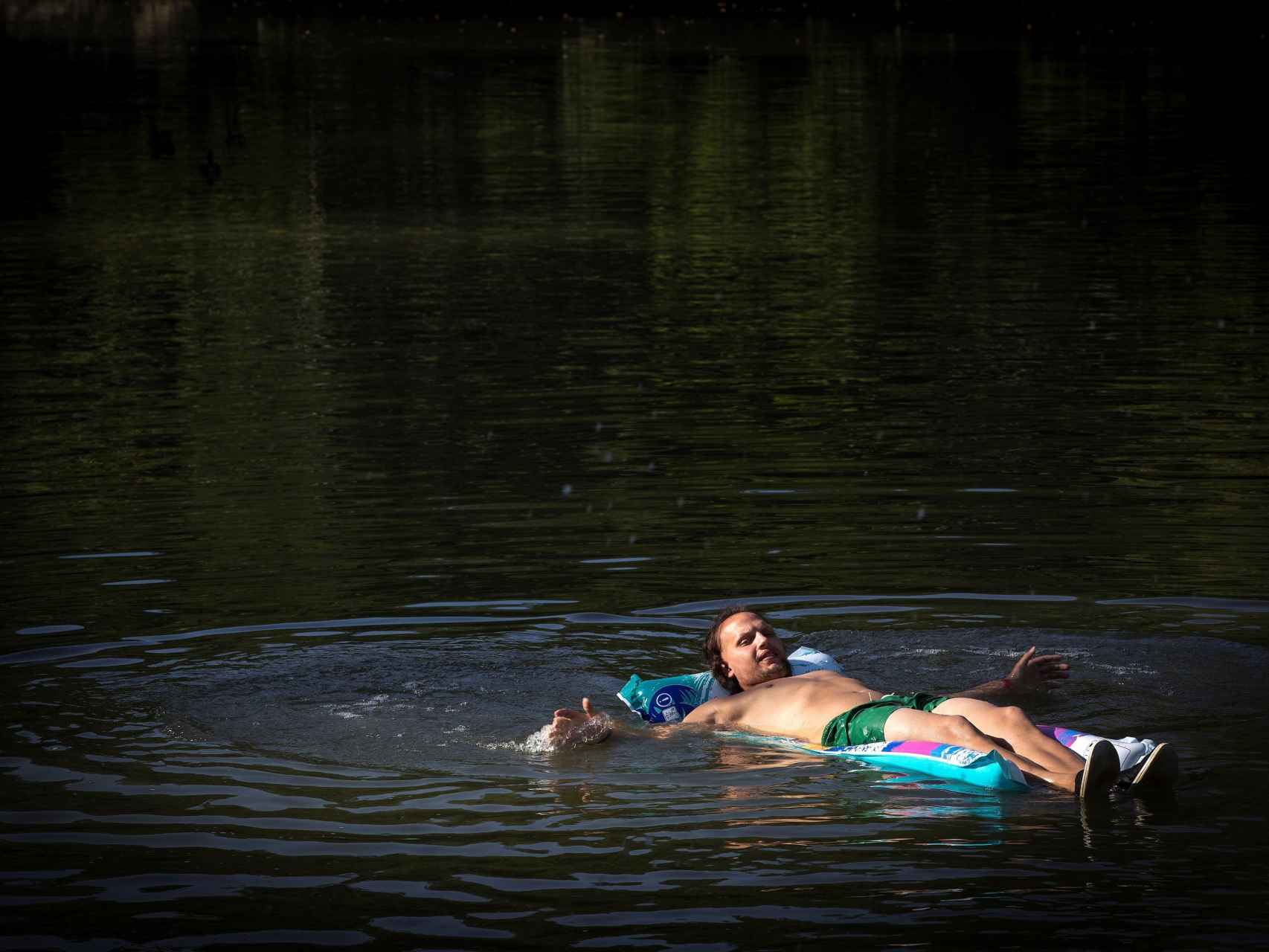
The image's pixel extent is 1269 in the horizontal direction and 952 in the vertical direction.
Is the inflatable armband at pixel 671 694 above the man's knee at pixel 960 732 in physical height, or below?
below

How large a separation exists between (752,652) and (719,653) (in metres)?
0.26

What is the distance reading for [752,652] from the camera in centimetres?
1121

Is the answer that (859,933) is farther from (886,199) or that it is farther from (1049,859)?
(886,199)

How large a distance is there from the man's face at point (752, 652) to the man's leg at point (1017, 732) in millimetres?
1327

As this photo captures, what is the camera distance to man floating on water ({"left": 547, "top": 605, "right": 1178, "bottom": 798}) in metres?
9.45

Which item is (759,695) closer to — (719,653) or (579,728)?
(719,653)

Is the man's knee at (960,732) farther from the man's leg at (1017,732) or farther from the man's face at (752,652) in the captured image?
the man's face at (752,652)

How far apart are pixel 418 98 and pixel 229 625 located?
167 feet

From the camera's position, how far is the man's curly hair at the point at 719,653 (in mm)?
11375

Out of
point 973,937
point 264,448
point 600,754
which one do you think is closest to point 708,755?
point 600,754

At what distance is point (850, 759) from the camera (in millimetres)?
10195

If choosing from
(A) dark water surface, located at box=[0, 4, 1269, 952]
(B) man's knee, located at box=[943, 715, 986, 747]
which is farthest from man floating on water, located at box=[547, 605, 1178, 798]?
(A) dark water surface, located at box=[0, 4, 1269, 952]

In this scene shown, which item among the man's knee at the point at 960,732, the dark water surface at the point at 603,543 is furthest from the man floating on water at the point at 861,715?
the dark water surface at the point at 603,543

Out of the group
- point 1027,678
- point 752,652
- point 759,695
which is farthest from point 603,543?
point 1027,678
